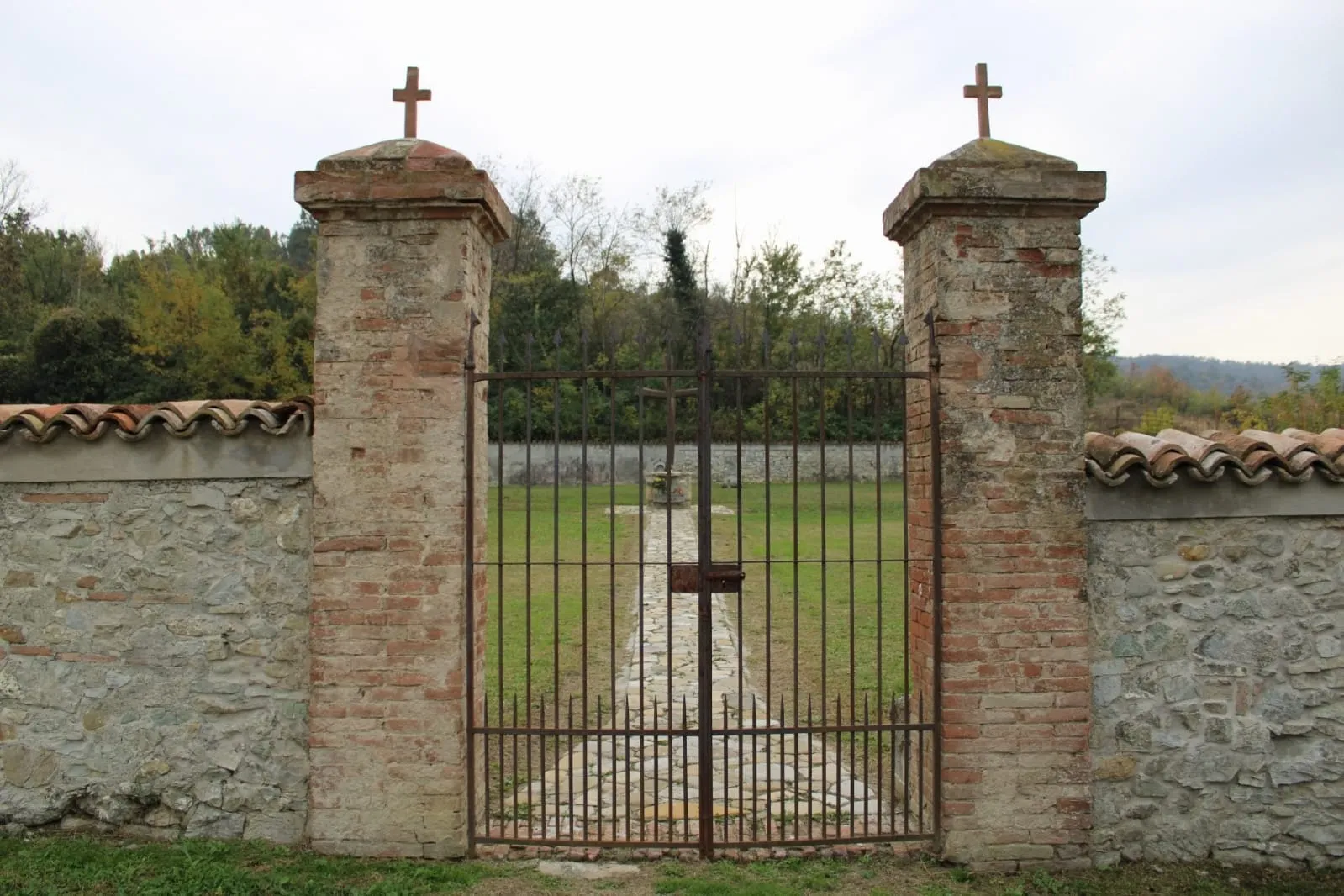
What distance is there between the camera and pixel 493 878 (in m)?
4.11

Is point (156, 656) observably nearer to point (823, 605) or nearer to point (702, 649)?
point (702, 649)

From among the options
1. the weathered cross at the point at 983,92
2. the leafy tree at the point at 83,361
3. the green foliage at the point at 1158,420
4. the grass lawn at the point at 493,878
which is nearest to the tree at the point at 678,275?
the green foliage at the point at 1158,420

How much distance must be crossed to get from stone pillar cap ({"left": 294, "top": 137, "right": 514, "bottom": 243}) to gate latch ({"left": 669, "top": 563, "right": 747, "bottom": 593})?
2.11 metres

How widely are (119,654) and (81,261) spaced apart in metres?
35.8

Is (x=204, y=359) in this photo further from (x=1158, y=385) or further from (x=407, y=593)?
(x=1158, y=385)

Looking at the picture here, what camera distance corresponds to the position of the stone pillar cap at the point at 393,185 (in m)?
4.21

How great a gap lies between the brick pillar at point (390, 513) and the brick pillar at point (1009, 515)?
7.86ft

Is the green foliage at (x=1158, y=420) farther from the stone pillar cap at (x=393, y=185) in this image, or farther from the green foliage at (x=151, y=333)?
the green foliage at (x=151, y=333)

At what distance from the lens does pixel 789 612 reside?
11.4m

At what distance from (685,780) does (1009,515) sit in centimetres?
210

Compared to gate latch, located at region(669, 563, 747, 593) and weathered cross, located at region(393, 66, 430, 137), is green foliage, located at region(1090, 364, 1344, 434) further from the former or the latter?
weathered cross, located at region(393, 66, 430, 137)

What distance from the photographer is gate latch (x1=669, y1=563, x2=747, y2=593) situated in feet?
14.3

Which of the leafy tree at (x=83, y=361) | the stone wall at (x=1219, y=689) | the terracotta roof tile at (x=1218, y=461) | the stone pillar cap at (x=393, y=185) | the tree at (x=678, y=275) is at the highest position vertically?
the tree at (x=678, y=275)

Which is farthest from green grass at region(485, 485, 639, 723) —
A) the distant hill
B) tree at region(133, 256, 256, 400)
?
the distant hill
